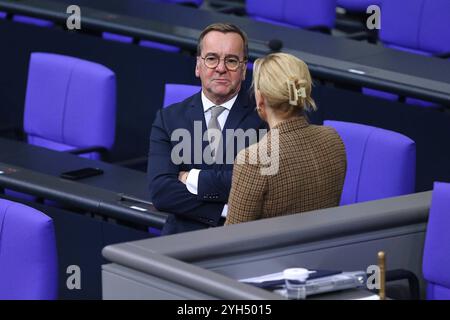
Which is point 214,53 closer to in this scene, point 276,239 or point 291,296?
point 276,239

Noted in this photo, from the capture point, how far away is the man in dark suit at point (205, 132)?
13.7 ft

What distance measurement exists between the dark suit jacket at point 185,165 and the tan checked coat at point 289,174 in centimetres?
47

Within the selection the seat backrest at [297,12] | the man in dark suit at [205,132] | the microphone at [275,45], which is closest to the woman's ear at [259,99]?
the man in dark suit at [205,132]

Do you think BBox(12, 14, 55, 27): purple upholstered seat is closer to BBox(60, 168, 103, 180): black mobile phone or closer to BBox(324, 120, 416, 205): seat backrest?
BBox(60, 168, 103, 180): black mobile phone

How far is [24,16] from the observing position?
757 cm

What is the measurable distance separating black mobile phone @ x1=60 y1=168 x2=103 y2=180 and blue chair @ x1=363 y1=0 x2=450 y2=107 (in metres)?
2.23

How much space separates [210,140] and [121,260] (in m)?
1.01

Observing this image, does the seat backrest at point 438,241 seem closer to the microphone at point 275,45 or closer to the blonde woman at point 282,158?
the blonde woman at point 282,158

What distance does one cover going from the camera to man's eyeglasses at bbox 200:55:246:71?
4176mm

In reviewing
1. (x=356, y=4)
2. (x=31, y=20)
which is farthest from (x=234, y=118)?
(x=31, y=20)

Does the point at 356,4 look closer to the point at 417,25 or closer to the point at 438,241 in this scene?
the point at 417,25

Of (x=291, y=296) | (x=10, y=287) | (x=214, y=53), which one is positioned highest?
(x=214, y=53)
